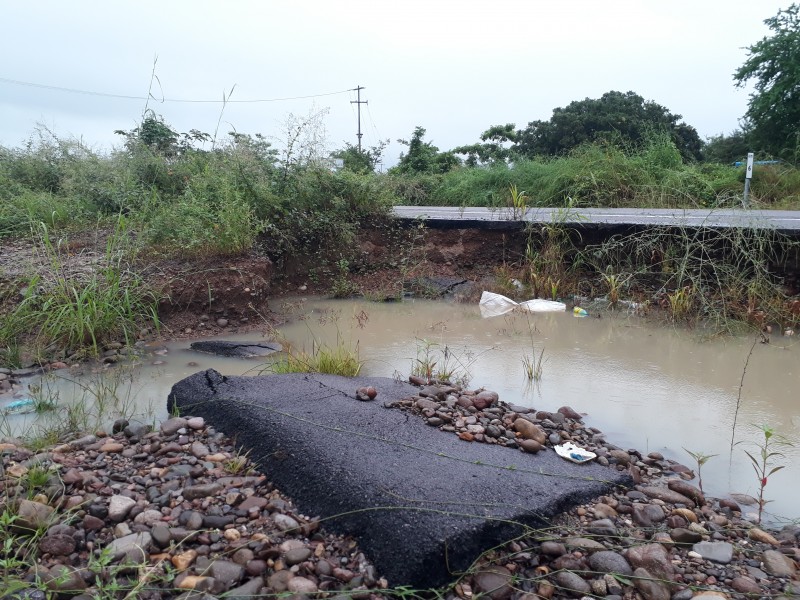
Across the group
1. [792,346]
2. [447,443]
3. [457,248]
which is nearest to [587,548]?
[447,443]

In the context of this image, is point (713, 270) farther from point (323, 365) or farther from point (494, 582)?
point (494, 582)

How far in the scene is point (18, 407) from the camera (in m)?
4.02

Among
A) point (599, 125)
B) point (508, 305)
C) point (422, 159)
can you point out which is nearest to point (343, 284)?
point (508, 305)

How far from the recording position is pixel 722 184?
12.9m

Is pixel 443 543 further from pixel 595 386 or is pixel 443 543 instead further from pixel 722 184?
pixel 722 184

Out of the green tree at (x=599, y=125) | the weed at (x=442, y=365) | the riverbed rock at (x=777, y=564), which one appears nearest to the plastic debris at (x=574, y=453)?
the riverbed rock at (x=777, y=564)

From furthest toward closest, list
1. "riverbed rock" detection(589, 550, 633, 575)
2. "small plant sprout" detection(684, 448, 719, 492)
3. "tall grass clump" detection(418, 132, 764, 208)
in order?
"tall grass clump" detection(418, 132, 764, 208), "small plant sprout" detection(684, 448, 719, 492), "riverbed rock" detection(589, 550, 633, 575)

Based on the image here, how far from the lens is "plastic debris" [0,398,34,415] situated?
394cm

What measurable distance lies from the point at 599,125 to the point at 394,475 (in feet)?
77.6

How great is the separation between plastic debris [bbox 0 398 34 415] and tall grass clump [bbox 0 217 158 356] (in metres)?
0.90

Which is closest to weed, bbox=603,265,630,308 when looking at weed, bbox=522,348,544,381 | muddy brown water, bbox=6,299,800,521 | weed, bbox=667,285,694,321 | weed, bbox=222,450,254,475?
muddy brown water, bbox=6,299,800,521

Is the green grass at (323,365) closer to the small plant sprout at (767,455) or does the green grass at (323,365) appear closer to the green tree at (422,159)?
the small plant sprout at (767,455)

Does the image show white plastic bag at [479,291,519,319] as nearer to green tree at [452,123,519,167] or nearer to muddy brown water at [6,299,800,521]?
muddy brown water at [6,299,800,521]

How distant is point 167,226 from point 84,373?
241 centimetres
